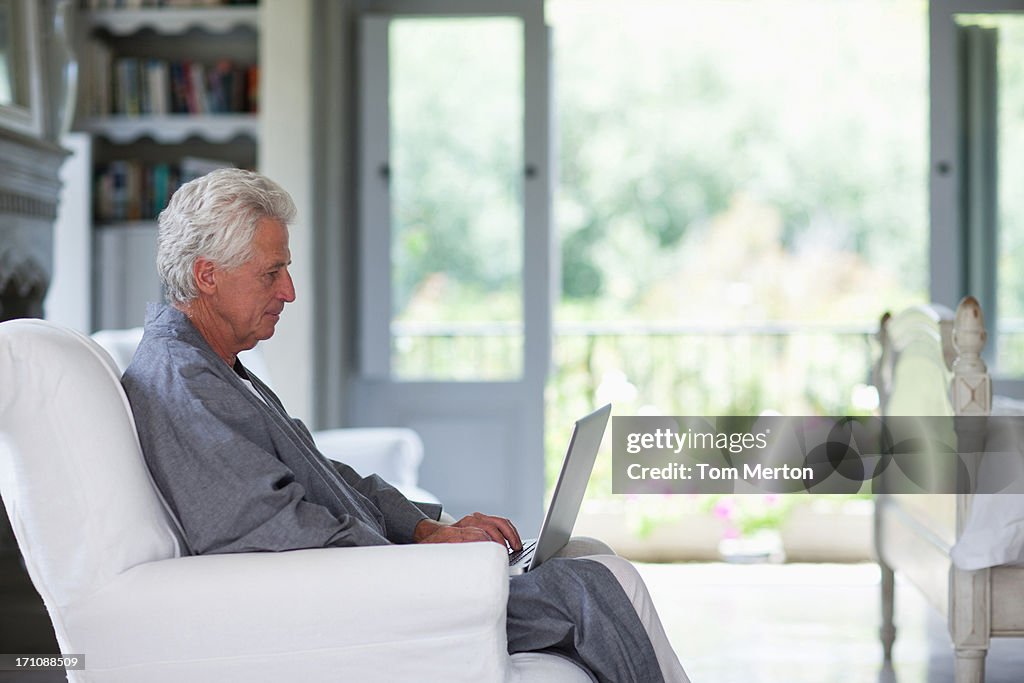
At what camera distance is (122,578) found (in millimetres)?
1712

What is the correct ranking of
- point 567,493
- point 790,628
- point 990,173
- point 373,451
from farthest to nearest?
point 990,173 < point 790,628 < point 373,451 < point 567,493

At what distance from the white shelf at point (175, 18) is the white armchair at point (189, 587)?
3235 mm

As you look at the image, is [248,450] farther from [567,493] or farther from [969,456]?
[969,456]

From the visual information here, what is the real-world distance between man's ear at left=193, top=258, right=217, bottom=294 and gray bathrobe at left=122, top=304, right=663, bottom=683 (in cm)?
6

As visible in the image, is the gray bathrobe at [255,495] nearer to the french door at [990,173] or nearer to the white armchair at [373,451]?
the white armchair at [373,451]

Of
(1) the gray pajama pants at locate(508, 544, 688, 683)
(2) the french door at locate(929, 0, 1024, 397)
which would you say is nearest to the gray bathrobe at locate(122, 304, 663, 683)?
(1) the gray pajama pants at locate(508, 544, 688, 683)

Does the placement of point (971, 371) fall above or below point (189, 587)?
above

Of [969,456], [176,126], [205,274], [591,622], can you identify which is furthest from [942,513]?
[176,126]

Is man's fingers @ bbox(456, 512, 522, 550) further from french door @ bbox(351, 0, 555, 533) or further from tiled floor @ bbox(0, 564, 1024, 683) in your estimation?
french door @ bbox(351, 0, 555, 533)

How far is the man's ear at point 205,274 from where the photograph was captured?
1.93 meters

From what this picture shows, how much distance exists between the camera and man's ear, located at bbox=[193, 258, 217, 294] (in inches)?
76.0

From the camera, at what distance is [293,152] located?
4.48m

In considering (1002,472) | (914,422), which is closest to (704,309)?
(914,422)

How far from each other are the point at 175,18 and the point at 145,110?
1.30ft
